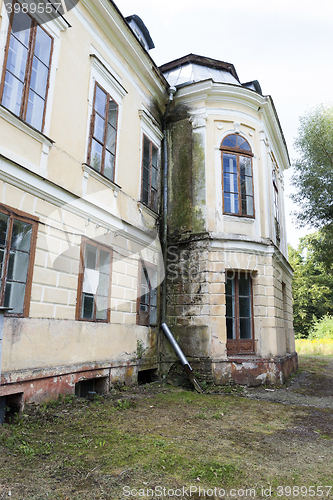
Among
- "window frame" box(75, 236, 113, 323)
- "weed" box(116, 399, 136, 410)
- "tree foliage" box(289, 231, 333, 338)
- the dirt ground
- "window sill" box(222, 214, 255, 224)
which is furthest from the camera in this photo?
"tree foliage" box(289, 231, 333, 338)

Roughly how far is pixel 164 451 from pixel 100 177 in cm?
519

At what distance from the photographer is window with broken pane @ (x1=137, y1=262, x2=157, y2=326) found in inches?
340

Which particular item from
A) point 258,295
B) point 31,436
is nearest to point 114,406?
point 31,436

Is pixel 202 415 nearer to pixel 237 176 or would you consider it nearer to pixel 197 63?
pixel 237 176

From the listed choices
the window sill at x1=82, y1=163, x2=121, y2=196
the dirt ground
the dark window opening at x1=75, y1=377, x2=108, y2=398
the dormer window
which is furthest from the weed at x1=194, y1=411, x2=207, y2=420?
the dormer window

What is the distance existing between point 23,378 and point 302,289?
1281 inches

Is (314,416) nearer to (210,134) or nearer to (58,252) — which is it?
(58,252)

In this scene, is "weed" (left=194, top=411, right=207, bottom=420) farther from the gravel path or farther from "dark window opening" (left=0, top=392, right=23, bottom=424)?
"dark window opening" (left=0, top=392, right=23, bottom=424)

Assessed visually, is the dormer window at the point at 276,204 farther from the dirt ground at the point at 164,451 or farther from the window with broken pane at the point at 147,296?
the dirt ground at the point at 164,451

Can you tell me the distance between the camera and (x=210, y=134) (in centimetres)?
1012

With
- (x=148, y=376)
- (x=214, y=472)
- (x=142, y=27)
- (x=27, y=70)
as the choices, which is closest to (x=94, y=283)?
(x=148, y=376)

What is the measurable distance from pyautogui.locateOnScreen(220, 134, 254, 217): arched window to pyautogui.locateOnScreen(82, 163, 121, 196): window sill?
329 cm

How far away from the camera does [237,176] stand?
1014 cm

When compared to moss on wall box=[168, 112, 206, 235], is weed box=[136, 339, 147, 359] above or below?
below
